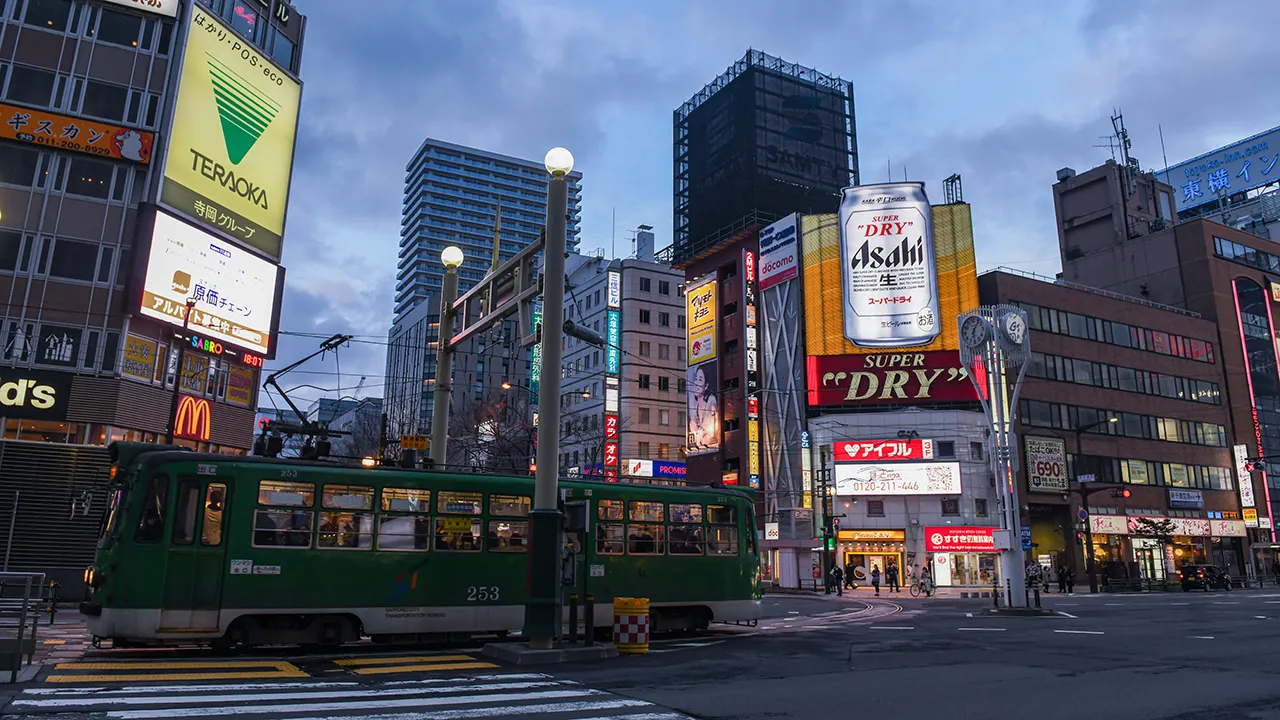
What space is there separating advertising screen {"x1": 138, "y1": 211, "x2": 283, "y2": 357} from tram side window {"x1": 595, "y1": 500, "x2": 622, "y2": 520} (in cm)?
2067

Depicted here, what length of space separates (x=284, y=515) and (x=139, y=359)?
1940 centimetres

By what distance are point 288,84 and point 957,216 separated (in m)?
39.7

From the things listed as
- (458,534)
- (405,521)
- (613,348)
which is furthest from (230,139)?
(613,348)

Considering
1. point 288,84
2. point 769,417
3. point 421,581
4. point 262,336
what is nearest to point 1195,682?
point 421,581

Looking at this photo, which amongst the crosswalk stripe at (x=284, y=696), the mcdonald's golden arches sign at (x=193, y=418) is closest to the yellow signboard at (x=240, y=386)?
the mcdonald's golden arches sign at (x=193, y=418)

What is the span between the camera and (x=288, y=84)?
127 ft

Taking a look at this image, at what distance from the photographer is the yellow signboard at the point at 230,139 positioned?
1276 inches

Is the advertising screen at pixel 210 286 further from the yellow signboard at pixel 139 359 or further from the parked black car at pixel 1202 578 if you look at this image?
the parked black car at pixel 1202 578

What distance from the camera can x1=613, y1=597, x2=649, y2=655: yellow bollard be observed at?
50.9 feet

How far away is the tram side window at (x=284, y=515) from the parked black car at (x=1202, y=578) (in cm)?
4704

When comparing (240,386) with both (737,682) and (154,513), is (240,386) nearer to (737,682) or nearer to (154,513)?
(154,513)

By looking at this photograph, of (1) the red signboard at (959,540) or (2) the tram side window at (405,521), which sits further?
(1) the red signboard at (959,540)

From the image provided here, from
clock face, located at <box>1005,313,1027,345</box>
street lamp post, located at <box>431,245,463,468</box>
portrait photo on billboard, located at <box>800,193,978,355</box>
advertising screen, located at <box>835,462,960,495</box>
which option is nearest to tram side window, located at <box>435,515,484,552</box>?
street lamp post, located at <box>431,245,463,468</box>

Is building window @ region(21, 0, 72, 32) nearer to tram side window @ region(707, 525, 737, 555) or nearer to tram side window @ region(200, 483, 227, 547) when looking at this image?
tram side window @ region(200, 483, 227, 547)
